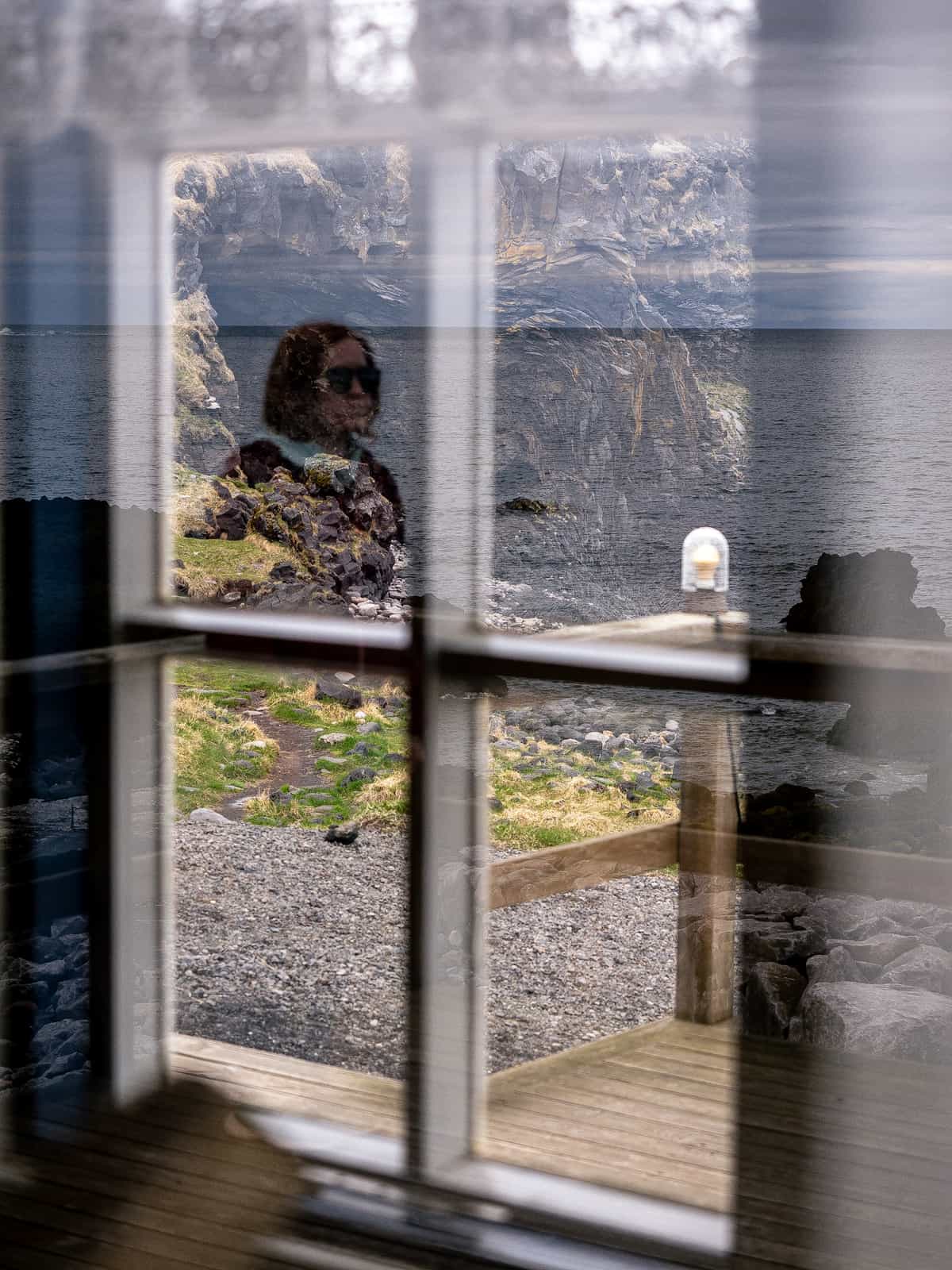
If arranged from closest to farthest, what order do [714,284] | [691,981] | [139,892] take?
1. [691,981]
2. [139,892]
3. [714,284]

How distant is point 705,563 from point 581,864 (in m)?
0.66

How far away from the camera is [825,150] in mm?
3986

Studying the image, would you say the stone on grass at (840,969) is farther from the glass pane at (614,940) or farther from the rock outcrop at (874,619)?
the rock outcrop at (874,619)

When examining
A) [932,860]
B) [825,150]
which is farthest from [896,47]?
[932,860]

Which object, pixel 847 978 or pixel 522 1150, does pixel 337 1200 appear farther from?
pixel 847 978

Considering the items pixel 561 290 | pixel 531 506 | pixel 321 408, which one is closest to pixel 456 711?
pixel 321 408

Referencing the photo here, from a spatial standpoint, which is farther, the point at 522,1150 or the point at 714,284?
the point at 714,284

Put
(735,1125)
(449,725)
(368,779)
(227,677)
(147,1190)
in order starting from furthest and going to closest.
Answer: (368,779) < (227,677) < (449,725) < (735,1125) < (147,1190)

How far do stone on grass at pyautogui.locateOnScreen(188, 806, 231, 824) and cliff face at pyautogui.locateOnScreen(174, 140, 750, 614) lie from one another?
2.64ft

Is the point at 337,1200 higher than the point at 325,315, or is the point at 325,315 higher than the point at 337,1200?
the point at 325,315

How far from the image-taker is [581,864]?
2.57 meters

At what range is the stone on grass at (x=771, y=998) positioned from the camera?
1706 millimetres

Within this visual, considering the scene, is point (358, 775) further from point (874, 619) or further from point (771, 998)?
point (874, 619)

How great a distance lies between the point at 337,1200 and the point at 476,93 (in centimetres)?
182
